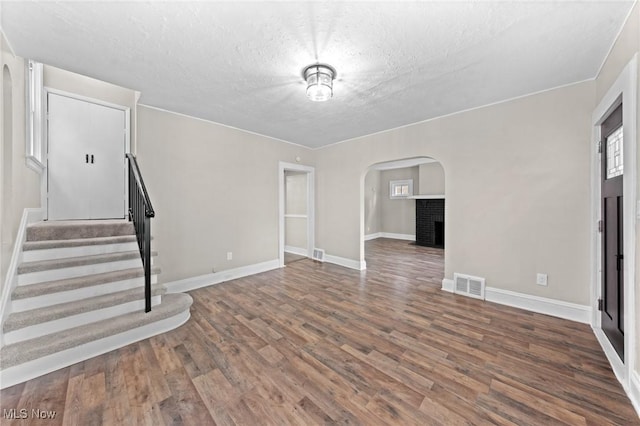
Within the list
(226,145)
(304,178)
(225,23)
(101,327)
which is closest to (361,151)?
(304,178)

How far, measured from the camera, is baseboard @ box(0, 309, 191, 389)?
1.66m

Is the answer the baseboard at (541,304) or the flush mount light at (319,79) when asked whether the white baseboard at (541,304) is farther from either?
the flush mount light at (319,79)

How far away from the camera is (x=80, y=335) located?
1935 millimetres

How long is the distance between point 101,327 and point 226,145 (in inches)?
113

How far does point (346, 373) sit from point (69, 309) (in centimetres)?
239

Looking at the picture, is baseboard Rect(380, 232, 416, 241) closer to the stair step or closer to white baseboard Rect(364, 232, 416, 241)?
white baseboard Rect(364, 232, 416, 241)

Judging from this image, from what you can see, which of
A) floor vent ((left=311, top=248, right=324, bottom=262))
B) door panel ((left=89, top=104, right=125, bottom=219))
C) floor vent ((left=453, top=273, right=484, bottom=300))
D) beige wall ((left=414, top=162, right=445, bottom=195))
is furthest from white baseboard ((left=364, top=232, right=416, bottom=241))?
door panel ((left=89, top=104, right=125, bottom=219))

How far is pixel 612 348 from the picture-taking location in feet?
6.34

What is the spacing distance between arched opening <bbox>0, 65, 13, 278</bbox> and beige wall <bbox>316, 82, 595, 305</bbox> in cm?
448

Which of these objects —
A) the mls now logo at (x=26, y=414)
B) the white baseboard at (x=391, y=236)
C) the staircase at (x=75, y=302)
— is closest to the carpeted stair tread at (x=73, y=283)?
the staircase at (x=75, y=302)

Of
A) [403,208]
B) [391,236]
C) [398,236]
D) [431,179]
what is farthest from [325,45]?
[391,236]

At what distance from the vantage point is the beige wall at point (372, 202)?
8.37m

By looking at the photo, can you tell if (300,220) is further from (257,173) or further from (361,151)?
(361,151)

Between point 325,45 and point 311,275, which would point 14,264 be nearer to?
point 325,45
